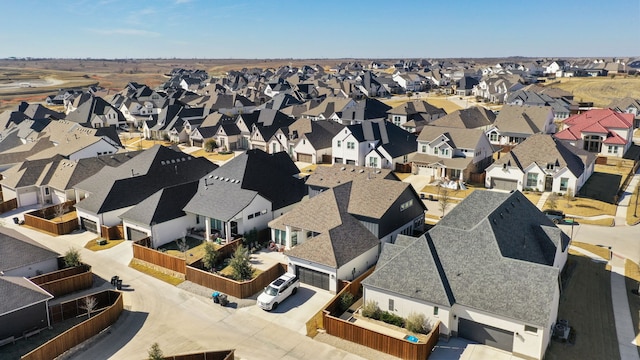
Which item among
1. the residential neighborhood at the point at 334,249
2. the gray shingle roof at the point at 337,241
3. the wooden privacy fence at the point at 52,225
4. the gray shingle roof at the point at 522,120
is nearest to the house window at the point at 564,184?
the residential neighborhood at the point at 334,249

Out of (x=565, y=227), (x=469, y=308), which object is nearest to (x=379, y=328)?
(x=469, y=308)

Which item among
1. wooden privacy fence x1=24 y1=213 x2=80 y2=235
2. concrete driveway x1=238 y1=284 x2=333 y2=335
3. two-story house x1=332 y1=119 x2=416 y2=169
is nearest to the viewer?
concrete driveway x1=238 y1=284 x2=333 y2=335

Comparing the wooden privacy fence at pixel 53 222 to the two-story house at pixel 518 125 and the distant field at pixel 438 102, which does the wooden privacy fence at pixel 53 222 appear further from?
the distant field at pixel 438 102

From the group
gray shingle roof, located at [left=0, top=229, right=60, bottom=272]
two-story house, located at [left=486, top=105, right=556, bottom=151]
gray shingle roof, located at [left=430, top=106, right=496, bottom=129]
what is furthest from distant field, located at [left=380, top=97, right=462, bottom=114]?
gray shingle roof, located at [left=0, top=229, right=60, bottom=272]

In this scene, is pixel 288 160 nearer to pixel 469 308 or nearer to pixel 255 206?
pixel 255 206

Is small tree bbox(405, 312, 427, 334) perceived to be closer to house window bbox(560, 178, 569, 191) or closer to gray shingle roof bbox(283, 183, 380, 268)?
gray shingle roof bbox(283, 183, 380, 268)

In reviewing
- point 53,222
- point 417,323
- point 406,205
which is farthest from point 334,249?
point 53,222

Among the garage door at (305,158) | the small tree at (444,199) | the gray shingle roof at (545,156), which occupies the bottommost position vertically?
the small tree at (444,199)
